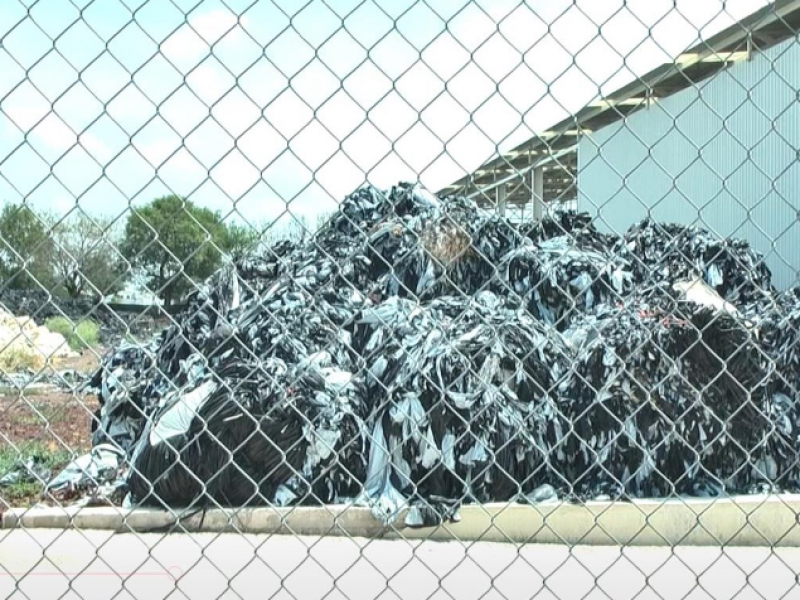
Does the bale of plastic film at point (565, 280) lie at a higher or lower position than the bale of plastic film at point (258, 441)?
higher

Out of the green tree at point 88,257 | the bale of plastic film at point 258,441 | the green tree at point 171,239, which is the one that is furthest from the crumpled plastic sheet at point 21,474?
the green tree at point 171,239

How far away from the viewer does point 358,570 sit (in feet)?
14.7

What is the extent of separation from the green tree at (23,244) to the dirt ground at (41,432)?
3.11 feet

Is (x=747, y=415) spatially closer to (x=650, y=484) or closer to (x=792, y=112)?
(x=650, y=484)

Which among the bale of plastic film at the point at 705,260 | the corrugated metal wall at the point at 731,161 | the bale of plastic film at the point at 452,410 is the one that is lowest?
the bale of plastic film at the point at 452,410

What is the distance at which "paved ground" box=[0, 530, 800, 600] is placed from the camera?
13.4ft

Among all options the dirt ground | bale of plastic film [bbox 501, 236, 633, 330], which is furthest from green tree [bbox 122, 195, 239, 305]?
bale of plastic film [bbox 501, 236, 633, 330]

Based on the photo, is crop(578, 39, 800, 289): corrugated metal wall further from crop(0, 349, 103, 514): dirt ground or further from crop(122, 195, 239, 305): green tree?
crop(122, 195, 239, 305): green tree

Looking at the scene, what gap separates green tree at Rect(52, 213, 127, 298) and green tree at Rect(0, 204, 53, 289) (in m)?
0.05

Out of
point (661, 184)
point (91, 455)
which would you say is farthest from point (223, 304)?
point (661, 184)

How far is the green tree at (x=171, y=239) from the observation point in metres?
2.43

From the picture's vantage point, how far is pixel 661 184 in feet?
35.5

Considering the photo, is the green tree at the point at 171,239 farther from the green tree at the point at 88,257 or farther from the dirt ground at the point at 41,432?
the dirt ground at the point at 41,432

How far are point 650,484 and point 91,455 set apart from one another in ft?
11.4
